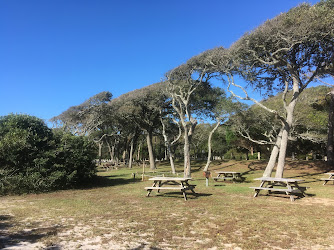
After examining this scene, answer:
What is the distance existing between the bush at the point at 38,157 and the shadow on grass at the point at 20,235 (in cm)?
529

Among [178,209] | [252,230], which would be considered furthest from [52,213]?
[252,230]

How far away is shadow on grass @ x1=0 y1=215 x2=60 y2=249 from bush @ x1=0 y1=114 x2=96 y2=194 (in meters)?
5.29

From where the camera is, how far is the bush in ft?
32.4

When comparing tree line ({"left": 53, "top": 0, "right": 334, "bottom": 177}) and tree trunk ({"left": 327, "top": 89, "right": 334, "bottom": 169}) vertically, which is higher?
tree line ({"left": 53, "top": 0, "right": 334, "bottom": 177})

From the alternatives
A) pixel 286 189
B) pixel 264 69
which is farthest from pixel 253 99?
pixel 286 189

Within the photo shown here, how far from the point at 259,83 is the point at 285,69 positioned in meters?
1.88

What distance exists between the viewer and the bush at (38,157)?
389 inches

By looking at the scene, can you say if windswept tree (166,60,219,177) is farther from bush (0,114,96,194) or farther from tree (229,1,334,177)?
bush (0,114,96,194)

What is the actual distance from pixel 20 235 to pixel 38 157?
7101 mm

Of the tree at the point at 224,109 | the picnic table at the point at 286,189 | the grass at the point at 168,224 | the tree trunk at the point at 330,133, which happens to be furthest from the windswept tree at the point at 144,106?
the grass at the point at 168,224

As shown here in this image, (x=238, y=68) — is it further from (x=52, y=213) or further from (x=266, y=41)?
(x=52, y=213)

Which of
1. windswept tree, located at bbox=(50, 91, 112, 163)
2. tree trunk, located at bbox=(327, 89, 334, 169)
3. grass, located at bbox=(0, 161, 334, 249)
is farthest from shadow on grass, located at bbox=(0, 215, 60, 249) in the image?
windswept tree, located at bbox=(50, 91, 112, 163)

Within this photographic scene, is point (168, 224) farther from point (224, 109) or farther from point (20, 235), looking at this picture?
point (224, 109)

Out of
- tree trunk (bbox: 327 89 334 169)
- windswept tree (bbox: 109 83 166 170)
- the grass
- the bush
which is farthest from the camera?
windswept tree (bbox: 109 83 166 170)
